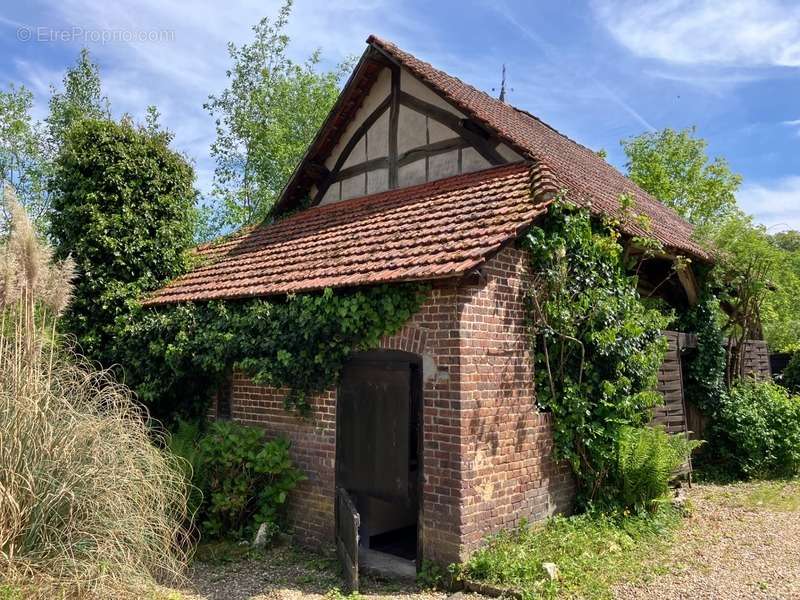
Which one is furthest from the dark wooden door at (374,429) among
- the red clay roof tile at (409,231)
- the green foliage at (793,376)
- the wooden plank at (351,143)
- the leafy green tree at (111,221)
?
the green foliage at (793,376)

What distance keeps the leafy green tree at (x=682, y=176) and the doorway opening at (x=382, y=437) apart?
71.1 feet

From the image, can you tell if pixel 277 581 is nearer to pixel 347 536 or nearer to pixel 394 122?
pixel 347 536

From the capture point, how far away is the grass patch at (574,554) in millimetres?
5297

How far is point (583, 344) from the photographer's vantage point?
7.00 meters

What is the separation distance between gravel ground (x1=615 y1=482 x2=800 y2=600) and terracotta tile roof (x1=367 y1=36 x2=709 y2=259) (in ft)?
13.0

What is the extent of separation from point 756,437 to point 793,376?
19.3 ft

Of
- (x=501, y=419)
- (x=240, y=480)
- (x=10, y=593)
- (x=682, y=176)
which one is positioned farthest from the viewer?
(x=682, y=176)

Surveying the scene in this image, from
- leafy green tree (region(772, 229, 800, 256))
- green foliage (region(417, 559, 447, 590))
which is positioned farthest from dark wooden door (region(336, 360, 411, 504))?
leafy green tree (region(772, 229, 800, 256))

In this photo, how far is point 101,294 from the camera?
936 centimetres

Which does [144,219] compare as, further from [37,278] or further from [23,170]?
[23,170]

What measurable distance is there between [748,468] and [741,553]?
4.46 metres

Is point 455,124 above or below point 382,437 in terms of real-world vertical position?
above

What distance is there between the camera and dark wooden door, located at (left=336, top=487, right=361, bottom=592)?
18.2 ft

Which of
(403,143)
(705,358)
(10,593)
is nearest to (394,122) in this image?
(403,143)
